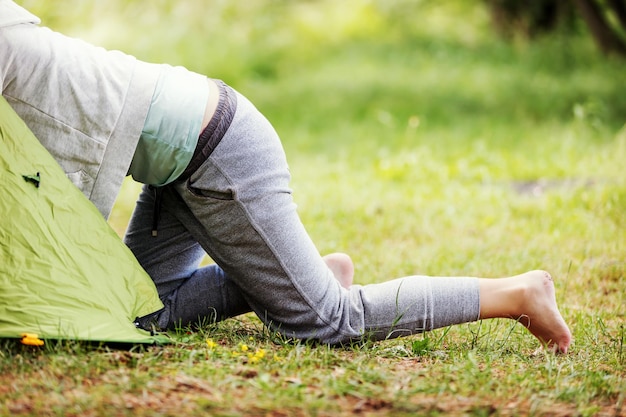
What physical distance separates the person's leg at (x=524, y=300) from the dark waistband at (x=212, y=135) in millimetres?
948

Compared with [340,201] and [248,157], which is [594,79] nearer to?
[340,201]

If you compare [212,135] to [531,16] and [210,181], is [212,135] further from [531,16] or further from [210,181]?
[531,16]

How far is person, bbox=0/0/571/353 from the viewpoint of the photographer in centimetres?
235

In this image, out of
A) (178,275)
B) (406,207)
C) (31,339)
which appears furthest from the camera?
(406,207)

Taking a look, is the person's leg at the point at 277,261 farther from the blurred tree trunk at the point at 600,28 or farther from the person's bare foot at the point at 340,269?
the blurred tree trunk at the point at 600,28

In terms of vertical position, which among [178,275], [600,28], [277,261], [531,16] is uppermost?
[531,16]

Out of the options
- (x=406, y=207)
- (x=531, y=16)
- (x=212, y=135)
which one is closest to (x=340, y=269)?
(x=212, y=135)

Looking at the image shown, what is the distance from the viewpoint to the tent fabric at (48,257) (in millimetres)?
2289

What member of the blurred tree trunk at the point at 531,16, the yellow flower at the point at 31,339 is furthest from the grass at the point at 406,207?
the blurred tree trunk at the point at 531,16

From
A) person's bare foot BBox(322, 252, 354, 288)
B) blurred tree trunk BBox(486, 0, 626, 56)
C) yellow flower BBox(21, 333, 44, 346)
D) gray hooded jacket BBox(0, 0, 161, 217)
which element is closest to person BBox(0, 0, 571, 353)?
gray hooded jacket BBox(0, 0, 161, 217)

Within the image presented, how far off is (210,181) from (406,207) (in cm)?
300

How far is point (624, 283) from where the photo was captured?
3898 millimetres

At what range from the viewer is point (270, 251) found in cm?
251

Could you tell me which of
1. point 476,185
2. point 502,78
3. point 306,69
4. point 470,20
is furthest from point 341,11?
point 476,185
